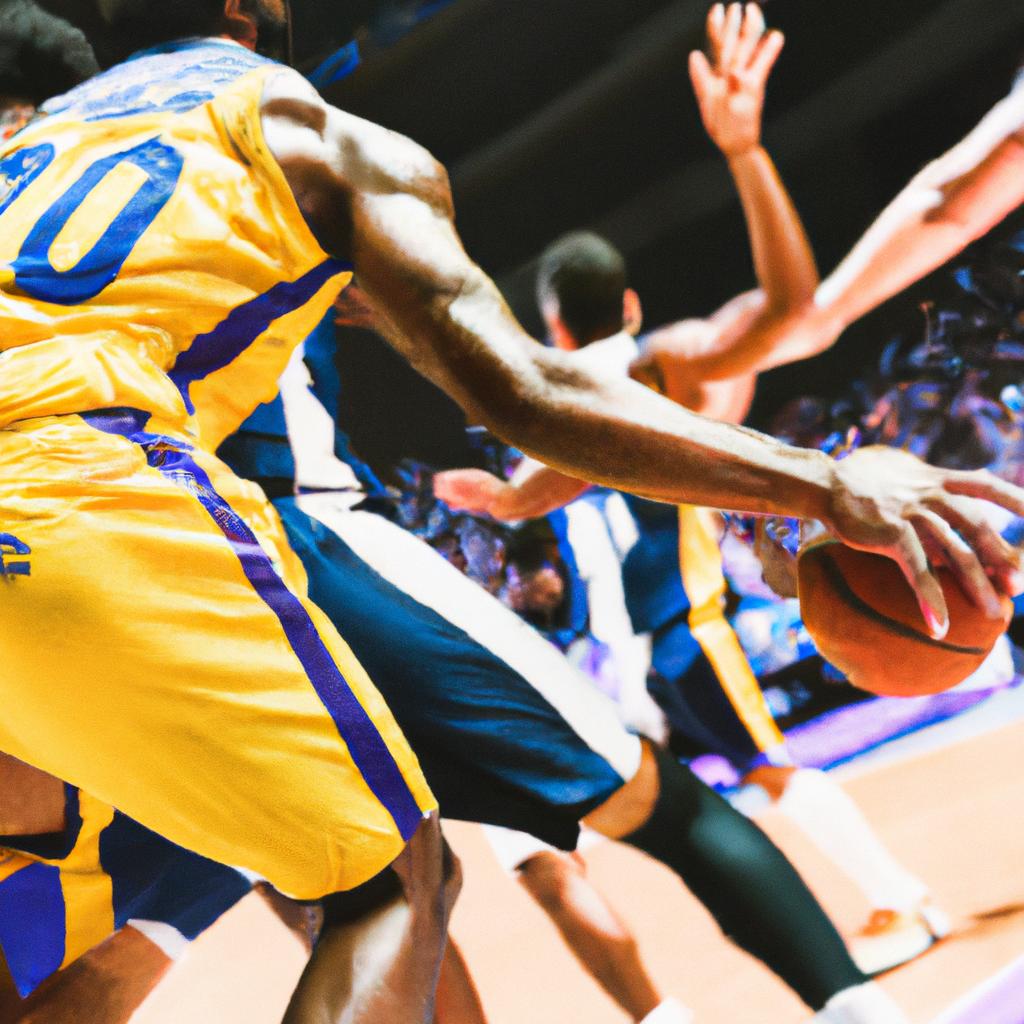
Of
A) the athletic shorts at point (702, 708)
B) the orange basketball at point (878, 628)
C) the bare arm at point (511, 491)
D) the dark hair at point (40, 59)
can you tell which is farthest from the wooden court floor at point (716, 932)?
the dark hair at point (40, 59)

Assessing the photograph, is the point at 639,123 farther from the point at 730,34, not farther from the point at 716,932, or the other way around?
the point at 716,932

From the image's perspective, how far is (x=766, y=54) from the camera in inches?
91.5

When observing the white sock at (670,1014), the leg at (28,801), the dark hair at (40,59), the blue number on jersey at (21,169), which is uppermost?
the dark hair at (40,59)

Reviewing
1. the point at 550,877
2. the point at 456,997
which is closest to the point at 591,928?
the point at 550,877

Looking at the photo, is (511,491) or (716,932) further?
(511,491)

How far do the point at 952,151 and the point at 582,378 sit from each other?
1.45m

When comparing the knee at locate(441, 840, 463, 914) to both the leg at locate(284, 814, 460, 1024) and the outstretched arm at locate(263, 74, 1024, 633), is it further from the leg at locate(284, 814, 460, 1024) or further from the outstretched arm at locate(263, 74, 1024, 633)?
the outstretched arm at locate(263, 74, 1024, 633)

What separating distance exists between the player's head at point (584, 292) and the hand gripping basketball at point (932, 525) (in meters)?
1.54

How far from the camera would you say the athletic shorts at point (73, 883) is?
151cm

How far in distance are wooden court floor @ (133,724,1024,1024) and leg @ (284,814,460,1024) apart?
86 centimetres

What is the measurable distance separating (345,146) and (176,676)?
540 mm

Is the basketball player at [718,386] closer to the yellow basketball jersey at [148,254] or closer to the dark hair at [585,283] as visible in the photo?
the dark hair at [585,283]

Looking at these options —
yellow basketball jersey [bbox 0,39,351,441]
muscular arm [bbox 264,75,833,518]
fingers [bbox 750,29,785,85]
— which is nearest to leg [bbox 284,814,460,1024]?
muscular arm [bbox 264,75,833,518]

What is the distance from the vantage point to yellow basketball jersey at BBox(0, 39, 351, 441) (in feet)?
3.71
